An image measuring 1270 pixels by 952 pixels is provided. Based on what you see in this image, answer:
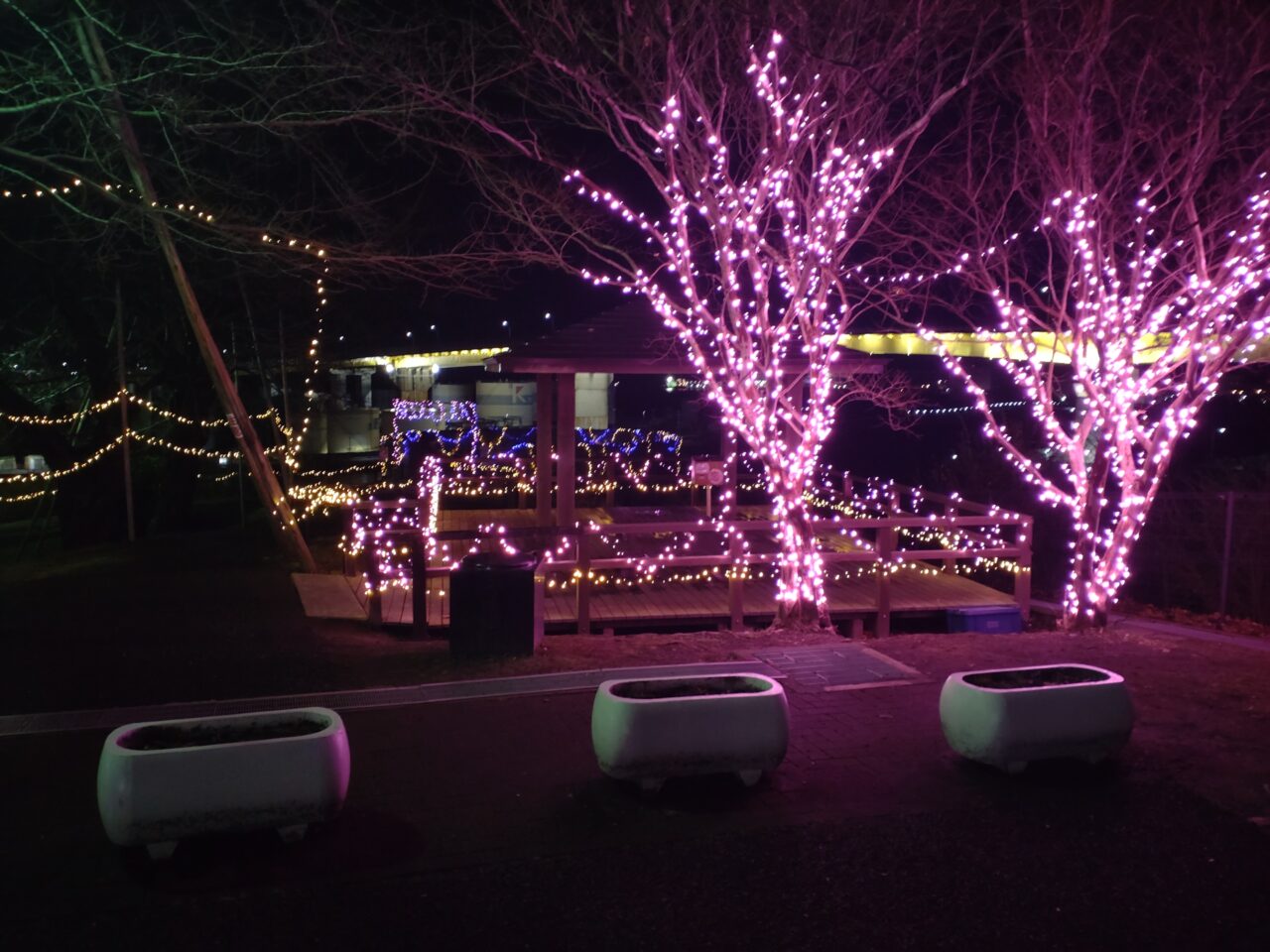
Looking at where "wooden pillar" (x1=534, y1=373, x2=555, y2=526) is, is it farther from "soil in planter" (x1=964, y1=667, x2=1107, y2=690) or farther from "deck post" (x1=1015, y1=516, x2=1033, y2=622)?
"soil in planter" (x1=964, y1=667, x2=1107, y2=690)

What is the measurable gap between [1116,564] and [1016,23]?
4854mm

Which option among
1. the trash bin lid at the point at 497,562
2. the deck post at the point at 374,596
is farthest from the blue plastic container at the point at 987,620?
the deck post at the point at 374,596

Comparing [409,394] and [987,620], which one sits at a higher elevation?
[409,394]

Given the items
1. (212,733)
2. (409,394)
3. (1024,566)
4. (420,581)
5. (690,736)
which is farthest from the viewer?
(409,394)

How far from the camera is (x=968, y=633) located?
9.91 meters

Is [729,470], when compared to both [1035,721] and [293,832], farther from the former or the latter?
[293,832]

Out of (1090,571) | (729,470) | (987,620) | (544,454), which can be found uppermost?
(544,454)

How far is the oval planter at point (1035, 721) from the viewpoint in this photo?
5.55 metres

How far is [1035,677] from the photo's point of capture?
606cm

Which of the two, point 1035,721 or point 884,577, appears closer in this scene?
point 1035,721

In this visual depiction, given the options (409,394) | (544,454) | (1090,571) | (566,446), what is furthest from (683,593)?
(409,394)

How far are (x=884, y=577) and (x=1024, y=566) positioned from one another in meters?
1.60

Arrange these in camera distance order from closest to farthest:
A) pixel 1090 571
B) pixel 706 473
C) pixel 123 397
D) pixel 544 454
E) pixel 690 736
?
pixel 690 736 → pixel 1090 571 → pixel 706 473 → pixel 544 454 → pixel 123 397

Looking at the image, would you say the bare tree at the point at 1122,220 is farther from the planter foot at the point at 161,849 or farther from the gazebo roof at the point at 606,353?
the planter foot at the point at 161,849
